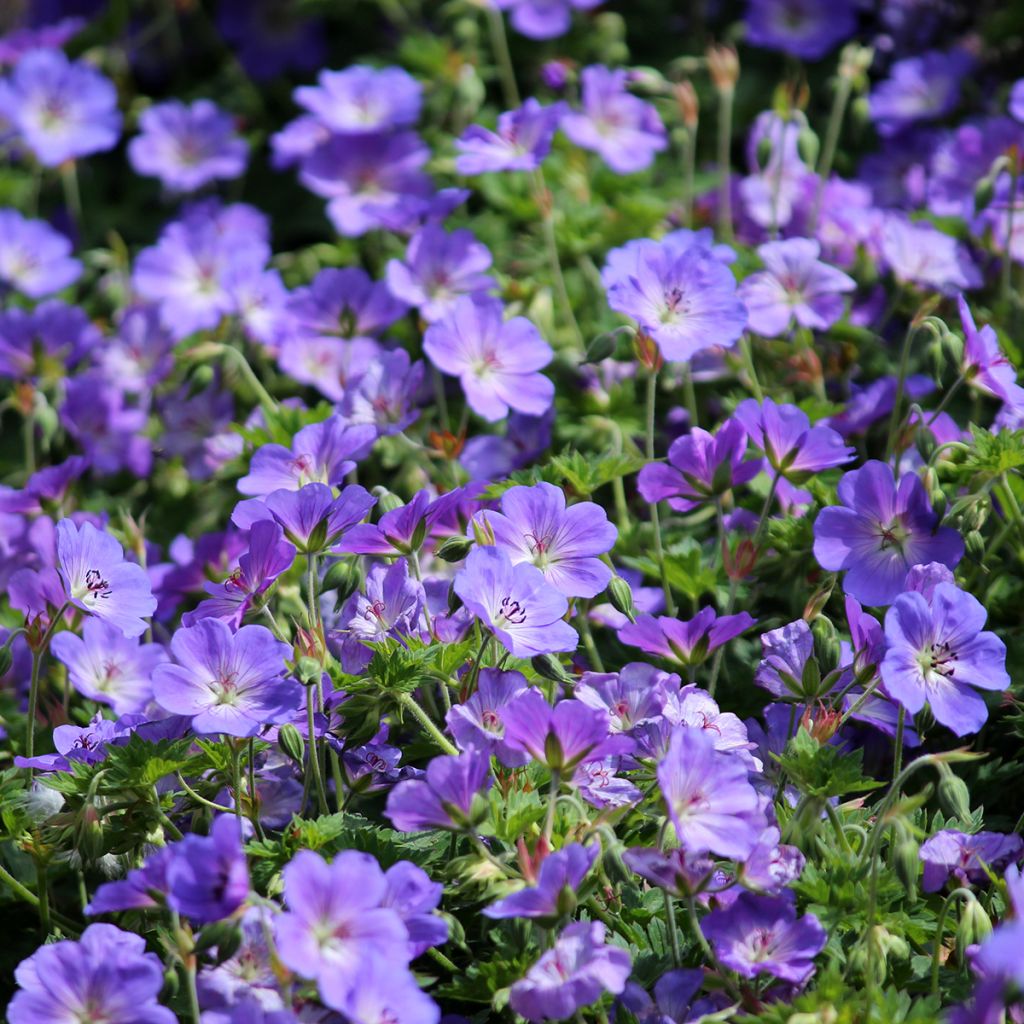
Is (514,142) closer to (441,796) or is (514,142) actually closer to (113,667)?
(113,667)

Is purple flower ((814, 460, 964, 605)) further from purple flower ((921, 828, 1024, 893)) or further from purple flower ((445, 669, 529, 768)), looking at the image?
purple flower ((445, 669, 529, 768))

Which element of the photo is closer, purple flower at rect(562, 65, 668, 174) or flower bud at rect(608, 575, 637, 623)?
flower bud at rect(608, 575, 637, 623)

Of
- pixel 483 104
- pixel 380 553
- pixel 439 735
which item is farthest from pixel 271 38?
pixel 439 735

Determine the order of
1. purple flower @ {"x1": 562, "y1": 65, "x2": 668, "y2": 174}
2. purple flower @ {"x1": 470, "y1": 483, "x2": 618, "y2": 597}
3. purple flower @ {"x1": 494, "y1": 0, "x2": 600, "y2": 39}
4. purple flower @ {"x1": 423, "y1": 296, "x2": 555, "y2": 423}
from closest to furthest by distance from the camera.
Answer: purple flower @ {"x1": 470, "y1": 483, "x2": 618, "y2": 597}
purple flower @ {"x1": 423, "y1": 296, "x2": 555, "y2": 423}
purple flower @ {"x1": 562, "y1": 65, "x2": 668, "y2": 174}
purple flower @ {"x1": 494, "y1": 0, "x2": 600, "y2": 39}

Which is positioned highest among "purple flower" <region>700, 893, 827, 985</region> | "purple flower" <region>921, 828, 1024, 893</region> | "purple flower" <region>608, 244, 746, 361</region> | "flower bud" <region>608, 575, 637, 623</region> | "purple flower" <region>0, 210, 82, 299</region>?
"purple flower" <region>608, 244, 746, 361</region>

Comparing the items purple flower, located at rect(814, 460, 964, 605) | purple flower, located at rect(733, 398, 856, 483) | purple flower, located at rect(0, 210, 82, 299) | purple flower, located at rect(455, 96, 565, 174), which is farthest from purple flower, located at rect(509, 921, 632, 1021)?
purple flower, located at rect(0, 210, 82, 299)

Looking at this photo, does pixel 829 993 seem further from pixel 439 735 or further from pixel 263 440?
pixel 263 440

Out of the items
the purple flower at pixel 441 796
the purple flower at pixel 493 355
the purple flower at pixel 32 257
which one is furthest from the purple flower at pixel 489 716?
the purple flower at pixel 32 257

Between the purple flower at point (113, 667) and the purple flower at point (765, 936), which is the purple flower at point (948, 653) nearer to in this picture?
the purple flower at point (765, 936)
